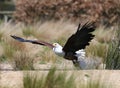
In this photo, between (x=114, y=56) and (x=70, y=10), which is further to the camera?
(x=70, y=10)

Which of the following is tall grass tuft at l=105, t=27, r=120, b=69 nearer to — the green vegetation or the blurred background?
the green vegetation

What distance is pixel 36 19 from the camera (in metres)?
19.6

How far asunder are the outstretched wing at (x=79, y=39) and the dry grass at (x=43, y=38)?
51.2 inches

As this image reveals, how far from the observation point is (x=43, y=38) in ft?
51.8

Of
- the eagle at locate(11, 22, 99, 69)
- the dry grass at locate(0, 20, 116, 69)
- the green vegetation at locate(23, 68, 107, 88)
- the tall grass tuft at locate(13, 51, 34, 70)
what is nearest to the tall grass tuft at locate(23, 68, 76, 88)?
the green vegetation at locate(23, 68, 107, 88)

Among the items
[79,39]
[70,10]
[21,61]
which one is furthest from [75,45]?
[70,10]

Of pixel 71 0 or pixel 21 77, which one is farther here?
pixel 71 0

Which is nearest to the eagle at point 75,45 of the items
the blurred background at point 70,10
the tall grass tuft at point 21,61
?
the tall grass tuft at point 21,61

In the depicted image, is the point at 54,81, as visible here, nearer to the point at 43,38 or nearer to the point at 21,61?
the point at 21,61

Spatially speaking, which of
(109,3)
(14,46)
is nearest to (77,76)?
(14,46)

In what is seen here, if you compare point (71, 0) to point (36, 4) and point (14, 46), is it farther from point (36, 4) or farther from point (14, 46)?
point (14, 46)

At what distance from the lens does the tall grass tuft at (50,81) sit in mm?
7688

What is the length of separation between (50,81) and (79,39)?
7.22ft

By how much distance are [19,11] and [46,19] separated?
1.27 metres
